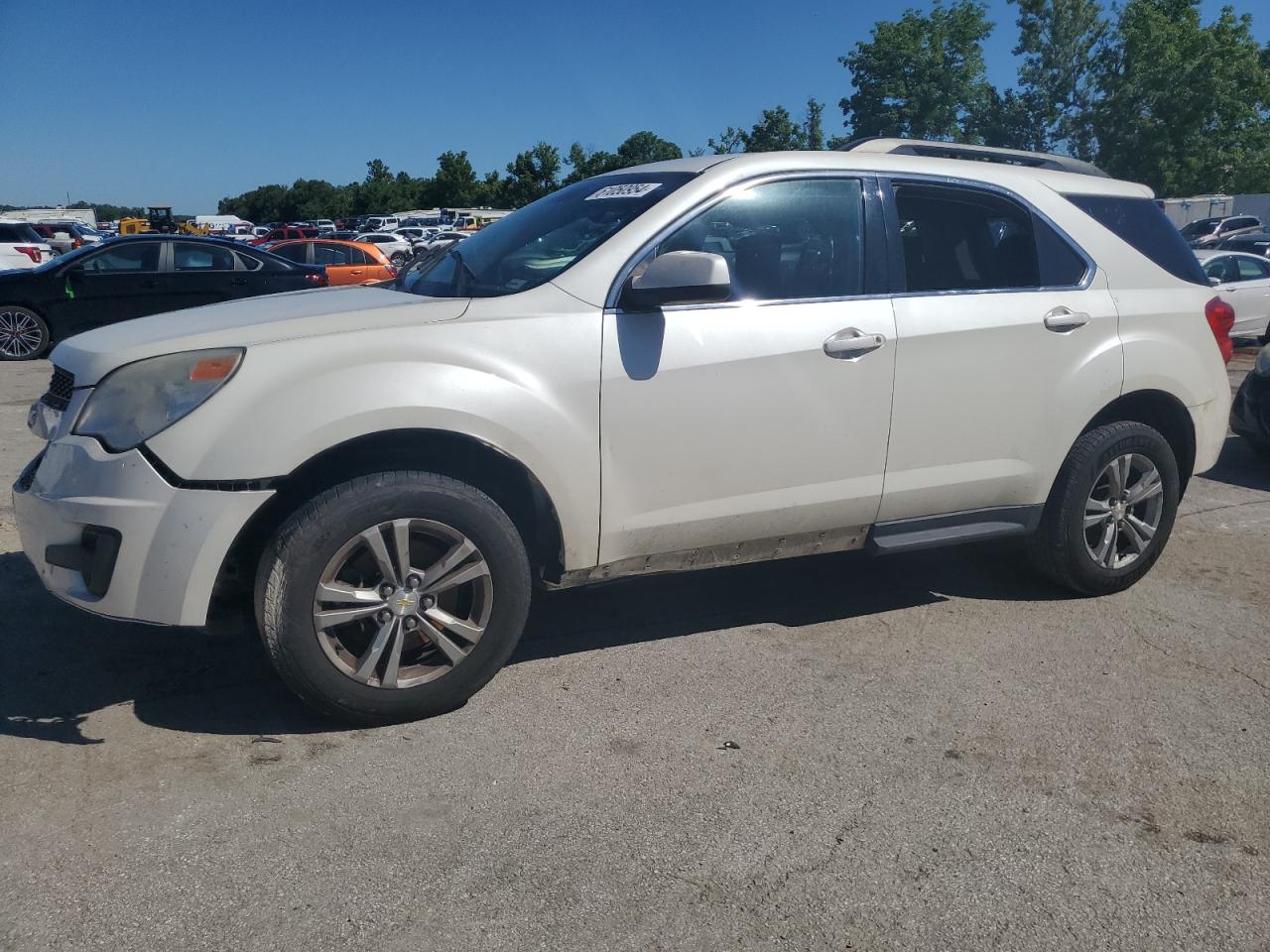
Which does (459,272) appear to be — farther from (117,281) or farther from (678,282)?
(117,281)

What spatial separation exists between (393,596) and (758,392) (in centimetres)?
141

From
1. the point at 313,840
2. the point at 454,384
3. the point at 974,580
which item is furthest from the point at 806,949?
the point at 974,580

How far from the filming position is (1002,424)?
14.0 ft

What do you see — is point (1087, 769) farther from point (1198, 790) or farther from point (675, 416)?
point (675, 416)

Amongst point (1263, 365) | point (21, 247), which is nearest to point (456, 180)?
point (21, 247)

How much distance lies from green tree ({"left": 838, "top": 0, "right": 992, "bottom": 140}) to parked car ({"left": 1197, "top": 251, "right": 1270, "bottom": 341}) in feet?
161

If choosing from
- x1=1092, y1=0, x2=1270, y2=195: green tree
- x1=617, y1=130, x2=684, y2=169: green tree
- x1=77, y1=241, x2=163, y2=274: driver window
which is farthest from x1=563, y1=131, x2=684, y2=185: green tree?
x1=77, y1=241, x2=163, y2=274: driver window

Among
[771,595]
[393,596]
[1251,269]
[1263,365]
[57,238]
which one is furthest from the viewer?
[57,238]

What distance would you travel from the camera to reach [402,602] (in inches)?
131

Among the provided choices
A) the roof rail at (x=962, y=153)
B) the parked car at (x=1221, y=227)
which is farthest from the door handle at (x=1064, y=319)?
the parked car at (x=1221, y=227)

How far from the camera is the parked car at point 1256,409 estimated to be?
7578 millimetres

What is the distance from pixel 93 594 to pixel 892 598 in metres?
3.19

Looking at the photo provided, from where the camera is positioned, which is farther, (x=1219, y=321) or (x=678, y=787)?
(x=1219, y=321)

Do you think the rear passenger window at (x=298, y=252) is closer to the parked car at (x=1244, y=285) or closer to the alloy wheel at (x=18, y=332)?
the alloy wheel at (x=18, y=332)
